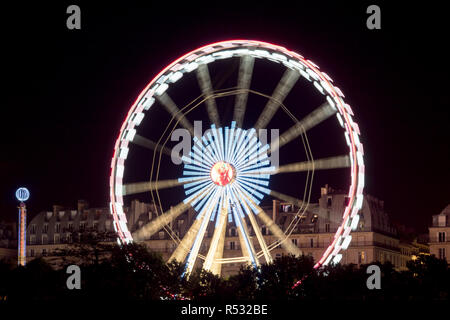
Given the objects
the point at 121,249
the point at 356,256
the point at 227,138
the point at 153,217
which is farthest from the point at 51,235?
the point at 227,138

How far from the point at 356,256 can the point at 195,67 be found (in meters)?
50.9

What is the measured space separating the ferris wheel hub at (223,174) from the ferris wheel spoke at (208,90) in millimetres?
2843

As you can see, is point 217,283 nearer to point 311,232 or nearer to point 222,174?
point 222,174

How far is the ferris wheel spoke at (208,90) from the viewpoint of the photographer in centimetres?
5591

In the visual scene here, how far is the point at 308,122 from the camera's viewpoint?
183 feet

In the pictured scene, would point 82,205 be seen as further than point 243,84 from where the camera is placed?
Yes

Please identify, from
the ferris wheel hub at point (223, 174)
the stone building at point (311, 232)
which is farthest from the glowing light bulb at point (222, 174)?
the stone building at point (311, 232)

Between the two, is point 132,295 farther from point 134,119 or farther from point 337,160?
point 337,160

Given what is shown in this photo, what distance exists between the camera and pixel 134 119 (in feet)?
187

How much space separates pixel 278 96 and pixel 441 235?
5090cm

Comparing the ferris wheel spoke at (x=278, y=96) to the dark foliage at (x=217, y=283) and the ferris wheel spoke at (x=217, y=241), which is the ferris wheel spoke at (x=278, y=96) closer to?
the ferris wheel spoke at (x=217, y=241)

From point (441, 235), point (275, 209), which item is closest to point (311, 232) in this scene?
point (275, 209)
